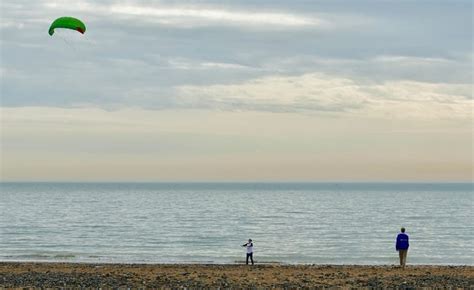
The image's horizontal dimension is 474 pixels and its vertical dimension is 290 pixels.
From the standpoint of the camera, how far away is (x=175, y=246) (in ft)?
193

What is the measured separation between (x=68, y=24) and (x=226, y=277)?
1345cm

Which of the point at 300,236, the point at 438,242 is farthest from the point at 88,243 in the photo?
the point at 438,242

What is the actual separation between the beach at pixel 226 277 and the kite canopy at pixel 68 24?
36.0 feet

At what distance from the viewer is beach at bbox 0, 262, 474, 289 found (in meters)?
29.5

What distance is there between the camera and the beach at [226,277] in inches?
1162

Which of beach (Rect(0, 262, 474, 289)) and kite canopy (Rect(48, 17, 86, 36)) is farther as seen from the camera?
kite canopy (Rect(48, 17, 86, 36))

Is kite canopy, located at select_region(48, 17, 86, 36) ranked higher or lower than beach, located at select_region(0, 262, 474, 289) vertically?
higher

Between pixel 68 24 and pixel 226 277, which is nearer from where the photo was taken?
pixel 68 24

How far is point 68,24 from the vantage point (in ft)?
103

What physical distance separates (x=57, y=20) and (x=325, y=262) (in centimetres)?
2527

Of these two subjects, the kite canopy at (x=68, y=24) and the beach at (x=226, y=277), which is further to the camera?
the kite canopy at (x=68, y=24)

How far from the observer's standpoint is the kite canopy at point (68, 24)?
3146 centimetres

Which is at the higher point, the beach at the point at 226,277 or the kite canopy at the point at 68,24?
the kite canopy at the point at 68,24

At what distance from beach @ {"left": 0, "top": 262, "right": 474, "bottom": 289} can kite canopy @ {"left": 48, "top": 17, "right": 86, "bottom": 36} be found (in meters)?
11.0
